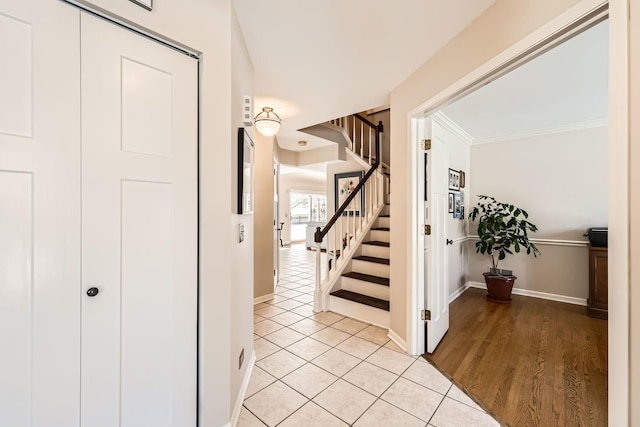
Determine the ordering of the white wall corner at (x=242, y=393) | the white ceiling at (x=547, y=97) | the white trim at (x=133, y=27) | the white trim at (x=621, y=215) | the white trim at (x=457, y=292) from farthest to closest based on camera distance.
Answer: the white trim at (x=457, y=292), the white ceiling at (x=547, y=97), the white wall corner at (x=242, y=393), the white trim at (x=133, y=27), the white trim at (x=621, y=215)

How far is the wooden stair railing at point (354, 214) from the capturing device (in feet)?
10.9

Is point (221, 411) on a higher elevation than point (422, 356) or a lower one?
higher

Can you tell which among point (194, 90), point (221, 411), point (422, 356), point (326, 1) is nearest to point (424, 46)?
point (326, 1)

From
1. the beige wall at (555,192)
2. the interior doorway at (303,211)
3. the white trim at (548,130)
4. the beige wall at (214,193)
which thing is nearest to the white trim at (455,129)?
the white trim at (548,130)

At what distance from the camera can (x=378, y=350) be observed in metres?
2.40

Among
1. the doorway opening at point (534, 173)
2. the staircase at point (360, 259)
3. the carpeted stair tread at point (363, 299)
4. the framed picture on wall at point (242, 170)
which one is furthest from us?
the staircase at point (360, 259)

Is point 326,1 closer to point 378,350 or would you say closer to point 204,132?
point 204,132

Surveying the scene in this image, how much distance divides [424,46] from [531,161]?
3.12 m

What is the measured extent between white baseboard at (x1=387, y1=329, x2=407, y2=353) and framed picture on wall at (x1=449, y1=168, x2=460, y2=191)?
2.17 m

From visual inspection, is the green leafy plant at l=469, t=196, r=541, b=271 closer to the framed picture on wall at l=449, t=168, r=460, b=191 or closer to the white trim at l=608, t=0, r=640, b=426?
the framed picture on wall at l=449, t=168, r=460, b=191

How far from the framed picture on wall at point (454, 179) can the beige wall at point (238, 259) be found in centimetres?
290

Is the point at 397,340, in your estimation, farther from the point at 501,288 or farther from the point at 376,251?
the point at 501,288

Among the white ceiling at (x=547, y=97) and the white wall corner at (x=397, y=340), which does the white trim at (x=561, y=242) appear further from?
the white wall corner at (x=397, y=340)

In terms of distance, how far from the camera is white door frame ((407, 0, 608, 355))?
42.4 inches
